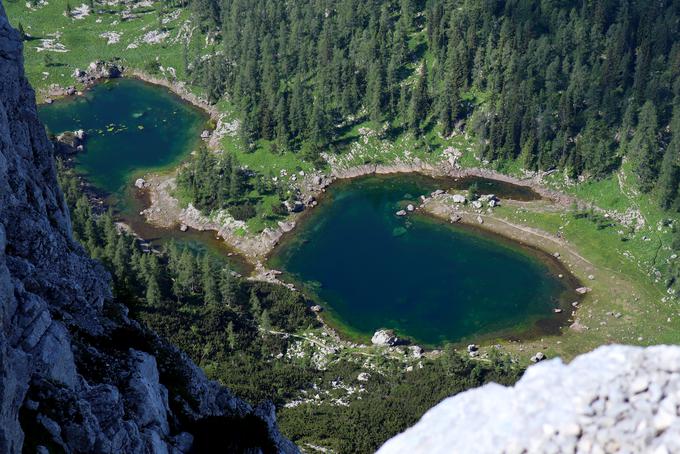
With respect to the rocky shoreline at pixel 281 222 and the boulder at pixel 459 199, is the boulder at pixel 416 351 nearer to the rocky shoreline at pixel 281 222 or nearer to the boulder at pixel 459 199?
the rocky shoreline at pixel 281 222

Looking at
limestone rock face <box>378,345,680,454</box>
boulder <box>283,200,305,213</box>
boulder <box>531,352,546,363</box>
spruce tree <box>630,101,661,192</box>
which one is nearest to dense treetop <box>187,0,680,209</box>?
spruce tree <box>630,101,661,192</box>

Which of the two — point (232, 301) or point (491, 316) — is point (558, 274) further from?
point (232, 301)

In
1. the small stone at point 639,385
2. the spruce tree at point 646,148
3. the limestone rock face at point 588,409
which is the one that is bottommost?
the spruce tree at point 646,148

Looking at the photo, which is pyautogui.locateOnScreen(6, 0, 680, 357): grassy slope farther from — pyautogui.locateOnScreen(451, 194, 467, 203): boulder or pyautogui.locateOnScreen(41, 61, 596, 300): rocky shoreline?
pyautogui.locateOnScreen(451, 194, 467, 203): boulder

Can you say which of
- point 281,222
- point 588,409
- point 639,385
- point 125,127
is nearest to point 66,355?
point 588,409

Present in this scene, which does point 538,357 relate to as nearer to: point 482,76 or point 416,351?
point 416,351

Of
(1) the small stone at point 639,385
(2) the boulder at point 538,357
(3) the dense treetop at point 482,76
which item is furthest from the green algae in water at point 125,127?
(1) the small stone at point 639,385

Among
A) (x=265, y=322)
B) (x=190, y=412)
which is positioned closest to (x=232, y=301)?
(x=265, y=322)
